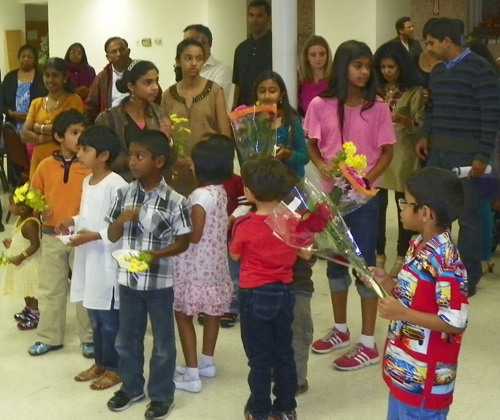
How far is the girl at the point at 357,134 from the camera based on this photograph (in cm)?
384

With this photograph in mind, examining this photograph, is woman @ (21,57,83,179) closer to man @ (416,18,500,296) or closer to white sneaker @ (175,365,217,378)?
white sneaker @ (175,365,217,378)

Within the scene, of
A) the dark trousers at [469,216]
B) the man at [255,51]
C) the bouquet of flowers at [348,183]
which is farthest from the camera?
the man at [255,51]

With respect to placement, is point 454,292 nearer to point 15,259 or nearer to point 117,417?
A: point 117,417

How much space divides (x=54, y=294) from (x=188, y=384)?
2.93ft

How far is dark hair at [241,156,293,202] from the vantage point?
3062 mm

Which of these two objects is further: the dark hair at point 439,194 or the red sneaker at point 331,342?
the red sneaker at point 331,342

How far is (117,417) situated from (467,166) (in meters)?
2.41

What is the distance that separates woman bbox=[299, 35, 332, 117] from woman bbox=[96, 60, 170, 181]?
1397 millimetres

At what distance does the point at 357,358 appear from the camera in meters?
3.93

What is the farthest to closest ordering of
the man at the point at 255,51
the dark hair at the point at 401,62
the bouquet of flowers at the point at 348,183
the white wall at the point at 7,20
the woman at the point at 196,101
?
the white wall at the point at 7,20 < the man at the point at 255,51 < the dark hair at the point at 401,62 < the woman at the point at 196,101 < the bouquet of flowers at the point at 348,183

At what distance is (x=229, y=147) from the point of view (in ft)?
11.7

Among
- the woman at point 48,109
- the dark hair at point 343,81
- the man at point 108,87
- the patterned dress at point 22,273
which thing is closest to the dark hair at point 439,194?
the dark hair at point 343,81

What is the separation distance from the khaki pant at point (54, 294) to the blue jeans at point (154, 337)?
660mm

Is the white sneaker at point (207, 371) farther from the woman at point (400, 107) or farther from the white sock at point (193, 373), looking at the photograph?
the woman at point (400, 107)
